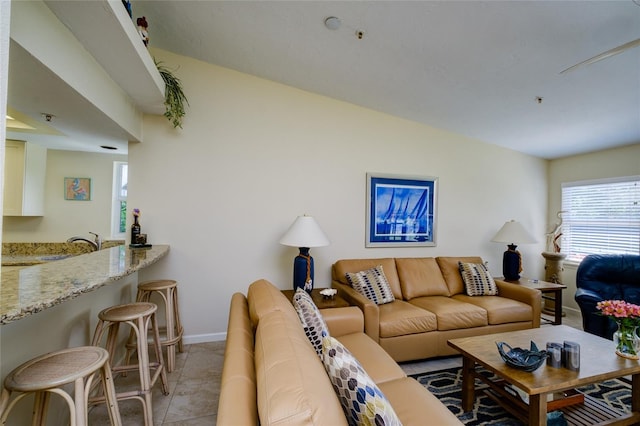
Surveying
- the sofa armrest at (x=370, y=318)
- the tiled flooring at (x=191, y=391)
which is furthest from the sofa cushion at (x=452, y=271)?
the sofa armrest at (x=370, y=318)

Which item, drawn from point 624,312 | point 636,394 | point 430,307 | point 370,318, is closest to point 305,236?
point 370,318

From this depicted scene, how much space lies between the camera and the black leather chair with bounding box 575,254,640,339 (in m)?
2.86

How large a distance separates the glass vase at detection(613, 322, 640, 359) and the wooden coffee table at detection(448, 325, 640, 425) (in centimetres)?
5

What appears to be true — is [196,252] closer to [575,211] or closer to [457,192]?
[457,192]

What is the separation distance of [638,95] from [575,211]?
6.78 feet

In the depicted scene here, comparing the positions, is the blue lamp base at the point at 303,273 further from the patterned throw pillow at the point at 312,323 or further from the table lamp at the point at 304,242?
the patterned throw pillow at the point at 312,323

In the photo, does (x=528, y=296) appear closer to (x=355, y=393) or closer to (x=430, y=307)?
(x=430, y=307)

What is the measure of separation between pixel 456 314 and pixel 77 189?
4.88 m

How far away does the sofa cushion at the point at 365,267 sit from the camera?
122 inches

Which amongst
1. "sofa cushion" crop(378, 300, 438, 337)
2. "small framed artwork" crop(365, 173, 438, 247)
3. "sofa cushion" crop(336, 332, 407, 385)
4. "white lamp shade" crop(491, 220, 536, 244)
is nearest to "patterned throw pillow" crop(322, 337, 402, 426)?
"sofa cushion" crop(336, 332, 407, 385)

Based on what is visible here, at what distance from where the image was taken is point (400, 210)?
359cm

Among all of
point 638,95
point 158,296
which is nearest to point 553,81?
point 638,95

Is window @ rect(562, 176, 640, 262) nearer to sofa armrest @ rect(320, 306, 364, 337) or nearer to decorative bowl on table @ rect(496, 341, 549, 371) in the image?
decorative bowl on table @ rect(496, 341, 549, 371)

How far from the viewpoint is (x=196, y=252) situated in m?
2.93
